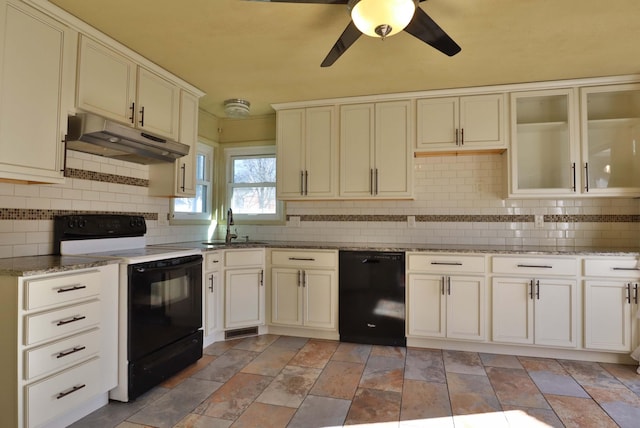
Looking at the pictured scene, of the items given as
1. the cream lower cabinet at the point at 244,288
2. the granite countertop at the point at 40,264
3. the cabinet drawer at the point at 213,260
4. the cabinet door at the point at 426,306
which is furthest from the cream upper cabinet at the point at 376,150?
the granite countertop at the point at 40,264

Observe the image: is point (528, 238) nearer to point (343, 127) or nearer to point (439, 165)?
point (439, 165)

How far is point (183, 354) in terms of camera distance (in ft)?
8.45

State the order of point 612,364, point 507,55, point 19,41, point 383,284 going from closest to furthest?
1. point 19,41
2. point 507,55
3. point 612,364
4. point 383,284

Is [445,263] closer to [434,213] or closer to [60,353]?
[434,213]

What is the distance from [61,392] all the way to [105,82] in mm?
1937

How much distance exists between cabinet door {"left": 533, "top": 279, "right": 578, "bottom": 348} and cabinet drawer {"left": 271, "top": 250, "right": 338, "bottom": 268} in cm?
173

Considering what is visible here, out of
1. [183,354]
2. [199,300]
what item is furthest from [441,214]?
[183,354]

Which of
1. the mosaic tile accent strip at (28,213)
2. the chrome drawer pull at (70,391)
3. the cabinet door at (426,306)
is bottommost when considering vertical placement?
the chrome drawer pull at (70,391)

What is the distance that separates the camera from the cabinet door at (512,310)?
9.57 feet

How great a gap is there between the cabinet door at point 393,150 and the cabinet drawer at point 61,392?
2.62 metres

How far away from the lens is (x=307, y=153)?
368cm

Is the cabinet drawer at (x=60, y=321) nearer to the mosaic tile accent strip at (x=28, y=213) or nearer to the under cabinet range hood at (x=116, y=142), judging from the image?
the mosaic tile accent strip at (x=28, y=213)

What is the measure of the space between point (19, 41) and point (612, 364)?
181 inches

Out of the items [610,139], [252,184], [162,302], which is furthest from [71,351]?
[610,139]
